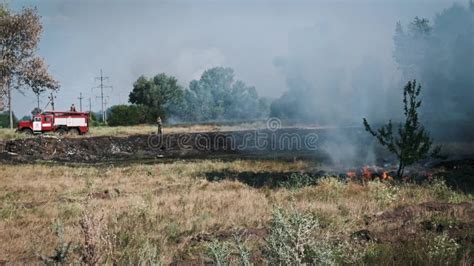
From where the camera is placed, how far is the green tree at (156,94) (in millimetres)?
93875

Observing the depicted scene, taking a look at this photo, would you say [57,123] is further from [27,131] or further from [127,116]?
[127,116]

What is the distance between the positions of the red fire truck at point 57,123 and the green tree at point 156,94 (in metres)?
51.9

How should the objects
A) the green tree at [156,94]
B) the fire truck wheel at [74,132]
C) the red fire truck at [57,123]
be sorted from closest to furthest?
the red fire truck at [57,123], the fire truck wheel at [74,132], the green tree at [156,94]

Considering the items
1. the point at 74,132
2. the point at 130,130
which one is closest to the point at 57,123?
the point at 74,132

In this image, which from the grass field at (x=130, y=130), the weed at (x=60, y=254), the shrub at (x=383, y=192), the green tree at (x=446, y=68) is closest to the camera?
the weed at (x=60, y=254)

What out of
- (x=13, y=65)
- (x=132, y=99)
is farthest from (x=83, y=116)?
(x=132, y=99)

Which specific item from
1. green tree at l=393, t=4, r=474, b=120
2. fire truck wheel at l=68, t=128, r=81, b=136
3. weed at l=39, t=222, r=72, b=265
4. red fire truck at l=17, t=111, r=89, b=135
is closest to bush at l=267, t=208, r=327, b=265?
weed at l=39, t=222, r=72, b=265

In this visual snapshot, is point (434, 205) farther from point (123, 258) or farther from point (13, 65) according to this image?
point (13, 65)

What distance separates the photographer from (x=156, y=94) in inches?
3730

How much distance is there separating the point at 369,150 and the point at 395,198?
971cm

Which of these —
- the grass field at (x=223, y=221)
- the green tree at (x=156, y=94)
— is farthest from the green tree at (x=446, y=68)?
the green tree at (x=156, y=94)

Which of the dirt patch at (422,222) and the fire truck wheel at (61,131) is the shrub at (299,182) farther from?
the fire truck wheel at (61,131)

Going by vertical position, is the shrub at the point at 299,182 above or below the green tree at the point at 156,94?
below

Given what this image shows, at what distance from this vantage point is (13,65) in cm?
4219
